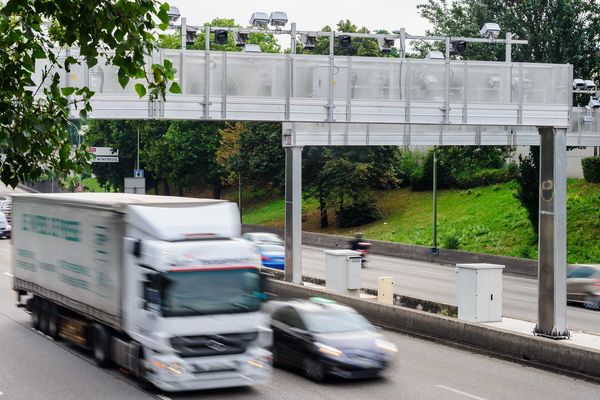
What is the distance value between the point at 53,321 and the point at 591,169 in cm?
3919

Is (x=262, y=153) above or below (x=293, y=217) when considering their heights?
above

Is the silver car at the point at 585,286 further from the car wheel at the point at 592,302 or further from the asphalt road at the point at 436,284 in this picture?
the asphalt road at the point at 436,284

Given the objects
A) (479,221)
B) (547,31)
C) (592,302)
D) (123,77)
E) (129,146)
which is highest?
(547,31)

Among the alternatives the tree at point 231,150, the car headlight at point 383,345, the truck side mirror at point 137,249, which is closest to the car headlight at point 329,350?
the car headlight at point 383,345

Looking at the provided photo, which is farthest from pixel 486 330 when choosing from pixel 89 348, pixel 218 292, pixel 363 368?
pixel 89 348

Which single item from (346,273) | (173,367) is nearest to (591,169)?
(346,273)

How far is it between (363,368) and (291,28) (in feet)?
44.0

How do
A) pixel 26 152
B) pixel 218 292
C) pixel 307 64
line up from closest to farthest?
pixel 26 152 < pixel 218 292 < pixel 307 64

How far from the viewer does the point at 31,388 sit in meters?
17.3

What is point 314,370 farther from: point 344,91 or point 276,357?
point 344,91

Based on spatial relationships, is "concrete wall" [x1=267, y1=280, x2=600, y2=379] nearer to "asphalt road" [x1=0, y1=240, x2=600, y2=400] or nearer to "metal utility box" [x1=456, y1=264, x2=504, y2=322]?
"asphalt road" [x1=0, y1=240, x2=600, y2=400]

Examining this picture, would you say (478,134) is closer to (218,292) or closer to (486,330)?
(486,330)

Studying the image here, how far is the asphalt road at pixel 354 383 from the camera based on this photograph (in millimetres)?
16609

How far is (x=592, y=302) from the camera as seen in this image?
3086 centimetres
